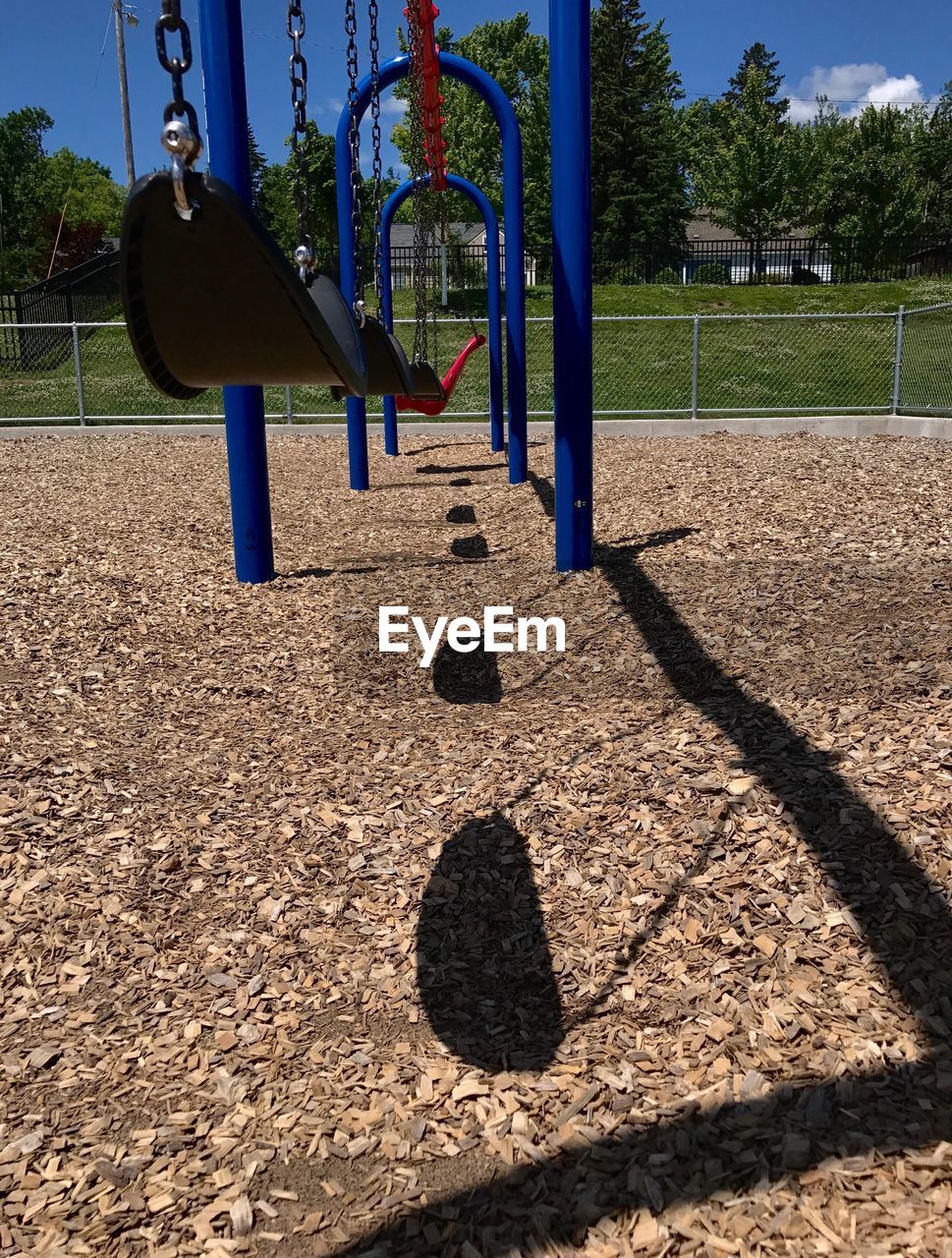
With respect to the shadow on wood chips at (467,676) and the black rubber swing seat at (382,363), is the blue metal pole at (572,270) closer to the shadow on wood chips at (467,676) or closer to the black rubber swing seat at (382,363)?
the black rubber swing seat at (382,363)

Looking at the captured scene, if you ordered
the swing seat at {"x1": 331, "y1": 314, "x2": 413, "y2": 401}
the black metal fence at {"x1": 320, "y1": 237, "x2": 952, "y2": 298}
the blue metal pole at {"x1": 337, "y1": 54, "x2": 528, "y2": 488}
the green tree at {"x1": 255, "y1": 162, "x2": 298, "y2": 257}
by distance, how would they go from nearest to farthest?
the swing seat at {"x1": 331, "y1": 314, "x2": 413, "y2": 401} → the blue metal pole at {"x1": 337, "y1": 54, "x2": 528, "y2": 488} → the black metal fence at {"x1": 320, "y1": 237, "x2": 952, "y2": 298} → the green tree at {"x1": 255, "y1": 162, "x2": 298, "y2": 257}

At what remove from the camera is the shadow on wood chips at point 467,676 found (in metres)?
4.34

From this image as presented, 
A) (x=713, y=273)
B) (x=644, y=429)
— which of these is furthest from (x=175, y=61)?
(x=713, y=273)

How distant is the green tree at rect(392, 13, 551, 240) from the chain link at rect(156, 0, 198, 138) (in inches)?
1638

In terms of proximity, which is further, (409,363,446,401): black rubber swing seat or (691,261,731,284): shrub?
(691,261,731,284): shrub

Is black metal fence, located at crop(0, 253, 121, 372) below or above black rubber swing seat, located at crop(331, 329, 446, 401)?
above

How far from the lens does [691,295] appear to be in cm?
2741

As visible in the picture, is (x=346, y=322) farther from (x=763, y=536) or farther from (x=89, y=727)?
(x=763, y=536)

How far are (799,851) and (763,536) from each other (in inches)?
131

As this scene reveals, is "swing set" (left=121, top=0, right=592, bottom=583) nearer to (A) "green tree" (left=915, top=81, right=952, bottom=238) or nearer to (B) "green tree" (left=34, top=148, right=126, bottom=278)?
(B) "green tree" (left=34, top=148, right=126, bottom=278)

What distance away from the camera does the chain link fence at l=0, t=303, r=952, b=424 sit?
14.1 meters

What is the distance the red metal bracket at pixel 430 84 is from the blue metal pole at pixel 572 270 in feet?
9.06

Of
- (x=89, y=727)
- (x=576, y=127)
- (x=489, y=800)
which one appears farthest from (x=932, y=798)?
(x=576, y=127)

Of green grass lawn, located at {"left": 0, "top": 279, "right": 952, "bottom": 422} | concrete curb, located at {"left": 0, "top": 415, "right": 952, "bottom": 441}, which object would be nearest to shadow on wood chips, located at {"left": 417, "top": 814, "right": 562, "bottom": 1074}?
concrete curb, located at {"left": 0, "top": 415, "right": 952, "bottom": 441}
